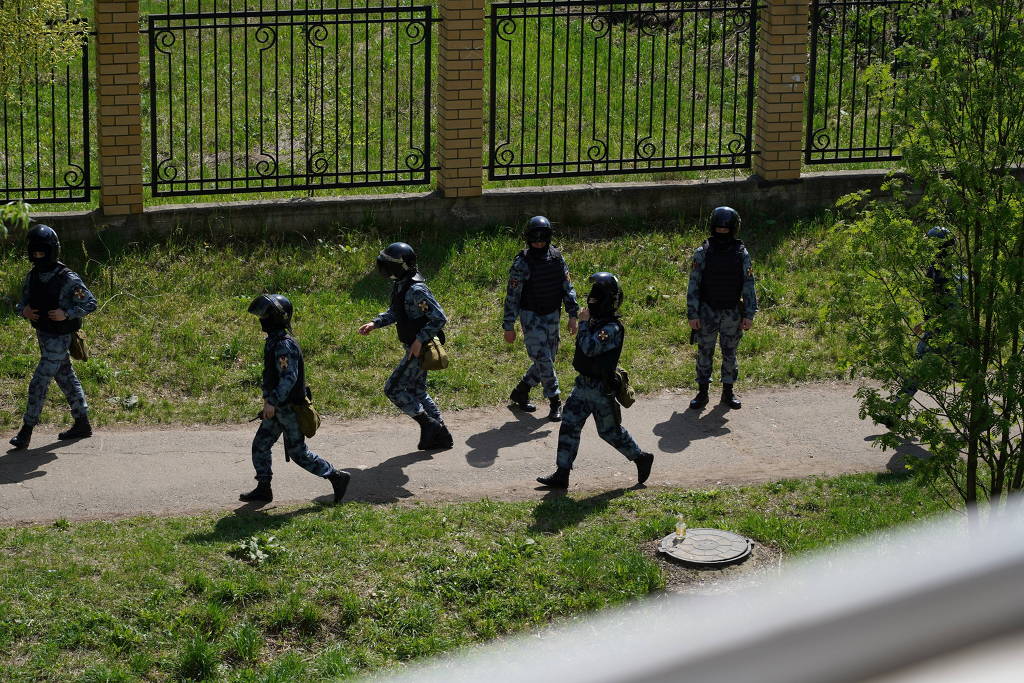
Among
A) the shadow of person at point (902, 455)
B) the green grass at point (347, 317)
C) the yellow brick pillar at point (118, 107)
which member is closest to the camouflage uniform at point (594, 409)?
the shadow of person at point (902, 455)

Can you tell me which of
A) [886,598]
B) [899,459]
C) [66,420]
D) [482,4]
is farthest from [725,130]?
[886,598]

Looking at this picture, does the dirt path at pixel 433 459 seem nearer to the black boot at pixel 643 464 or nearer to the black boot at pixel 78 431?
the black boot at pixel 78 431

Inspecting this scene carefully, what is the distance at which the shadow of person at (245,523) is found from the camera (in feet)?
24.2

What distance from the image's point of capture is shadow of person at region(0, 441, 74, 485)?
8711 mm

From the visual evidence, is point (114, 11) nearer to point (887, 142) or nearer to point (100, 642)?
point (100, 642)

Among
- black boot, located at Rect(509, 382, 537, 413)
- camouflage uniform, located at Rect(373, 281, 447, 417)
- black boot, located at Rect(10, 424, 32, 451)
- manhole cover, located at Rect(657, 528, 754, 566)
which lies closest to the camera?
manhole cover, located at Rect(657, 528, 754, 566)

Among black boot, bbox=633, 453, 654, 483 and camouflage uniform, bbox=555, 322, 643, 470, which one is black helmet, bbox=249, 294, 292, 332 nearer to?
camouflage uniform, bbox=555, 322, 643, 470

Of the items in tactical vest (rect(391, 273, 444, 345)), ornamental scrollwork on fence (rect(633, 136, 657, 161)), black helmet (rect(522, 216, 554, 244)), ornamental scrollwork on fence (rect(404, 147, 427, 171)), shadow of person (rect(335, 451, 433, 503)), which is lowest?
shadow of person (rect(335, 451, 433, 503))

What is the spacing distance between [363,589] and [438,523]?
0.99 metres

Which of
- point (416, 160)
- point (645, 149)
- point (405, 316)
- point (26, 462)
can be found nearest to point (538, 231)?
point (405, 316)

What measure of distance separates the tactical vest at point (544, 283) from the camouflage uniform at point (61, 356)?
2.99m

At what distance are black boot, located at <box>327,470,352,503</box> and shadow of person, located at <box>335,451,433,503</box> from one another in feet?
0.43

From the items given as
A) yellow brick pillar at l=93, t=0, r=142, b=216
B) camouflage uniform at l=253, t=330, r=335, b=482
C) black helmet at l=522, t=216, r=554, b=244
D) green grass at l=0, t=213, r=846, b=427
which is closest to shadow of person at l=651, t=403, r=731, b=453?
green grass at l=0, t=213, r=846, b=427

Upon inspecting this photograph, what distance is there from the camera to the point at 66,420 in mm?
9734
